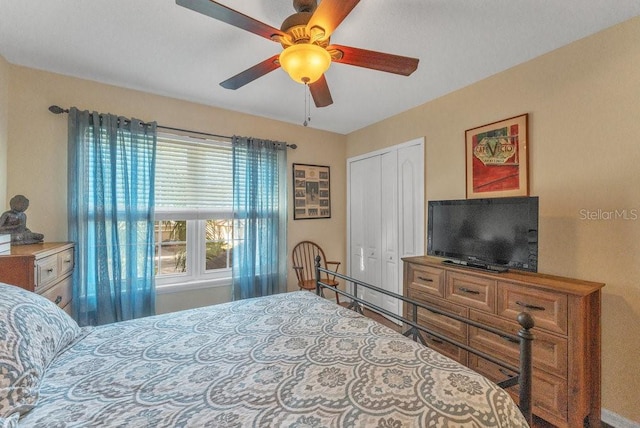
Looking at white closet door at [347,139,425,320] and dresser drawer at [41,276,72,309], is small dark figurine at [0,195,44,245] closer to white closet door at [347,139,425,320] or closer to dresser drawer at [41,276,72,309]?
dresser drawer at [41,276,72,309]

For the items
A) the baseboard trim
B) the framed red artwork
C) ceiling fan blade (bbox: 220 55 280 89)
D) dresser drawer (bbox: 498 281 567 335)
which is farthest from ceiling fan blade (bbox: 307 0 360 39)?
the baseboard trim

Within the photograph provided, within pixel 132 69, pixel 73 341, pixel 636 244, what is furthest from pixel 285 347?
pixel 132 69

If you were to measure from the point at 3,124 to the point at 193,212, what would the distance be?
1.53 metres

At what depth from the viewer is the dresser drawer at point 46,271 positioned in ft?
5.66

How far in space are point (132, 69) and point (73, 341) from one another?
2077 mm

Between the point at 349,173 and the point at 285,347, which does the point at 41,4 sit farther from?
the point at 349,173

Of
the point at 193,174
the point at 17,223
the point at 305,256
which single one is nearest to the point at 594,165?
the point at 305,256

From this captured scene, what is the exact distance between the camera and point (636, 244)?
1.68 meters

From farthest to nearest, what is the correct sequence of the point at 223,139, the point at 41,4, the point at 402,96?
the point at 223,139 < the point at 402,96 < the point at 41,4

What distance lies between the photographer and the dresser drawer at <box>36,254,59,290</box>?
1.72m

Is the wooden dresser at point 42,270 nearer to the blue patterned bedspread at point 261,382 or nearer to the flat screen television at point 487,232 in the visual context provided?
the blue patterned bedspread at point 261,382

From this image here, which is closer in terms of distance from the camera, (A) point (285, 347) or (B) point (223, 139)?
(A) point (285, 347)

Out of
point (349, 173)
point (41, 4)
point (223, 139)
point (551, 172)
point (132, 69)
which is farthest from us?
point (349, 173)

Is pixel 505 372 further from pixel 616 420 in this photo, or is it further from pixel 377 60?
pixel 377 60
